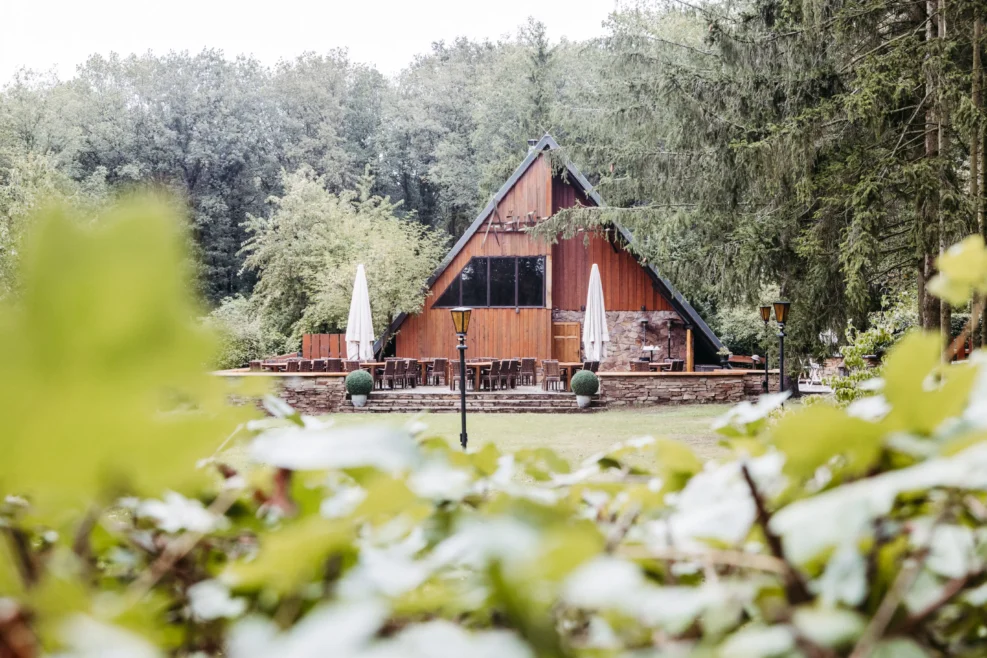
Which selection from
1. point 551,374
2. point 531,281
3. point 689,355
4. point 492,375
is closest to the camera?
point 492,375

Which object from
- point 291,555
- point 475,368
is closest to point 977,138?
point 475,368

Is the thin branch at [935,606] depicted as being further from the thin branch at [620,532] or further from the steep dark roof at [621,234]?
the steep dark roof at [621,234]

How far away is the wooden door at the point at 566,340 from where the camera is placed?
21172 millimetres

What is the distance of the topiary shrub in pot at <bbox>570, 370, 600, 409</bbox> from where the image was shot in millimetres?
15812

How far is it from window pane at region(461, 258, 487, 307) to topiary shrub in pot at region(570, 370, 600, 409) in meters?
5.65

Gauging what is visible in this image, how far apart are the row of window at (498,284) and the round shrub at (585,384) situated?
17.6 feet

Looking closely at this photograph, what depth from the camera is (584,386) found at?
15.8 meters

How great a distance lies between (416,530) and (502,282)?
2047 centimetres

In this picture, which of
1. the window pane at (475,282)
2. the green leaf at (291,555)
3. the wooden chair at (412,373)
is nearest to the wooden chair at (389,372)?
the wooden chair at (412,373)

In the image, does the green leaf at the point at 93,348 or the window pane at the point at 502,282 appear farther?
the window pane at the point at 502,282

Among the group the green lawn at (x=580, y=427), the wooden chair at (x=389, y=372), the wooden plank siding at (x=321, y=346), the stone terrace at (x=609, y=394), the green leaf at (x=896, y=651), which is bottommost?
the green lawn at (x=580, y=427)

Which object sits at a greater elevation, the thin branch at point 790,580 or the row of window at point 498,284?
the row of window at point 498,284

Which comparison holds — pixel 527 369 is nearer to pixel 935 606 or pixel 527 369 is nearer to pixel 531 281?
pixel 531 281

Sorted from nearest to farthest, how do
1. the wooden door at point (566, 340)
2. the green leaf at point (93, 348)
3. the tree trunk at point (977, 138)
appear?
the green leaf at point (93, 348) < the tree trunk at point (977, 138) < the wooden door at point (566, 340)
